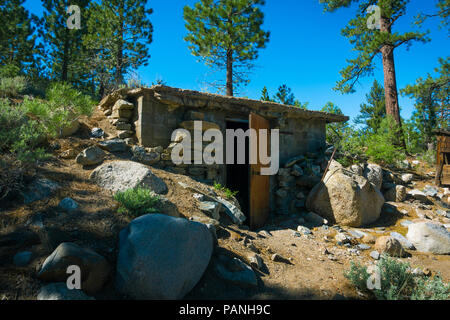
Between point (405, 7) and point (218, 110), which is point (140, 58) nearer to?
point (218, 110)

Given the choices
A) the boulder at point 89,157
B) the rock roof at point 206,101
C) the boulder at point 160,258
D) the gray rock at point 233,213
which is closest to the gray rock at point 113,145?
the boulder at point 89,157

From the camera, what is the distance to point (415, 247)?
4574mm

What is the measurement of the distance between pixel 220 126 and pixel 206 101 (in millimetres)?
712

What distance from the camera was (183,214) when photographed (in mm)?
3736

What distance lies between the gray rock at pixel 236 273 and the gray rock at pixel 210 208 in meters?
1.19

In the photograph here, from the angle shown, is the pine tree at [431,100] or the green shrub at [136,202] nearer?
the green shrub at [136,202]

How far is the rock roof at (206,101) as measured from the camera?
16.6ft

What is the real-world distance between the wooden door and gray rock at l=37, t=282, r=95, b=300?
12.7 ft

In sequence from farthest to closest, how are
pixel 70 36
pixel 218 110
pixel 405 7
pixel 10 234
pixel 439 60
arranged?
pixel 70 36, pixel 439 60, pixel 405 7, pixel 218 110, pixel 10 234

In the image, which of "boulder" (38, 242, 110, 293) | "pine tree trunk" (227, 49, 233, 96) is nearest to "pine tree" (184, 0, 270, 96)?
"pine tree trunk" (227, 49, 233, 96)

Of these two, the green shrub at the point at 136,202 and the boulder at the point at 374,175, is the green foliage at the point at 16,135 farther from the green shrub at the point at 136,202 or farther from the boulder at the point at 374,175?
the boulder at the point at 374,175

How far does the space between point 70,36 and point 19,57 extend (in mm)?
2302
